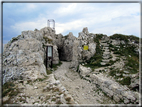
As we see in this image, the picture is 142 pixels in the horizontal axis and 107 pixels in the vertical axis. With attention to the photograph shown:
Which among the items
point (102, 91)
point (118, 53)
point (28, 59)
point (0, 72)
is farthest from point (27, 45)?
point (118, 53)

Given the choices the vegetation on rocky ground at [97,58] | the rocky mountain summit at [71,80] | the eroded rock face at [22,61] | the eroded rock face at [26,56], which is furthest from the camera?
the vegetation on rocky ground at [97,58]

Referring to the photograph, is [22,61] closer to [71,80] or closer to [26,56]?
[26,56]

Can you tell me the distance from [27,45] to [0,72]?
5.16 metres

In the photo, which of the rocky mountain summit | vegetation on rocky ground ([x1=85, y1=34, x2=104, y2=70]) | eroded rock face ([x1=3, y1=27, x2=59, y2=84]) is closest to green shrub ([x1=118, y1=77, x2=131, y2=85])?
the rocky mountain summit

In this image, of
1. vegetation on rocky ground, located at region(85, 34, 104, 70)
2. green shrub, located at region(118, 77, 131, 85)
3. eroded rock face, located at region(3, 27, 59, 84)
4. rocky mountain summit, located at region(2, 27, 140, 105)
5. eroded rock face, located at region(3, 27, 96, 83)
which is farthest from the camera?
vegetation on rocky ground, located at region(85, 34, 104, 70)

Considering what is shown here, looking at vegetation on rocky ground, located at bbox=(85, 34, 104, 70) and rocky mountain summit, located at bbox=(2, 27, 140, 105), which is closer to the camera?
rocky mountain summit, located at bbox=(2, 27, 140, 105)

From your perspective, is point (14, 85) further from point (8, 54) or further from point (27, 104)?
point (8, 54)

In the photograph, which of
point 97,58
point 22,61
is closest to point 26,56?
point 22,61

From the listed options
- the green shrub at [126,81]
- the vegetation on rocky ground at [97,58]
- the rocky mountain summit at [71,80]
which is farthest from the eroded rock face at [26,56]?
the green shrub at [126,81]

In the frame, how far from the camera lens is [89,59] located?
2041cm

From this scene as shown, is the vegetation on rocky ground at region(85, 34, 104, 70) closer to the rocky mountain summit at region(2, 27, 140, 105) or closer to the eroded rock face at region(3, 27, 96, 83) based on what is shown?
the rocky mountain summit at region(2, 27, 140, 105)

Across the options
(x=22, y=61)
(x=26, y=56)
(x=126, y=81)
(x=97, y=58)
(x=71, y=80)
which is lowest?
(x=71, y=80)

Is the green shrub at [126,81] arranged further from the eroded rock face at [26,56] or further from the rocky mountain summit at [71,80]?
the eroded rock face at [26,56]

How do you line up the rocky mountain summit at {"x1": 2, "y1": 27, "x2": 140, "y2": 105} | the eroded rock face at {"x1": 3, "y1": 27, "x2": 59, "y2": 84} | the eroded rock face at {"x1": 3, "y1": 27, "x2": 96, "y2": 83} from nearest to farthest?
the rocky mountain summit at {"x1": 2, "y1": 27, "x2": 140, "y2": 105}
the eroded rock face at {"x1": 3, "y1": 27, "x2": 59, "y2": 84}
the eroded rock face at {"x1": 3, "y1": 27, "x2": 96, "y2": 83}
